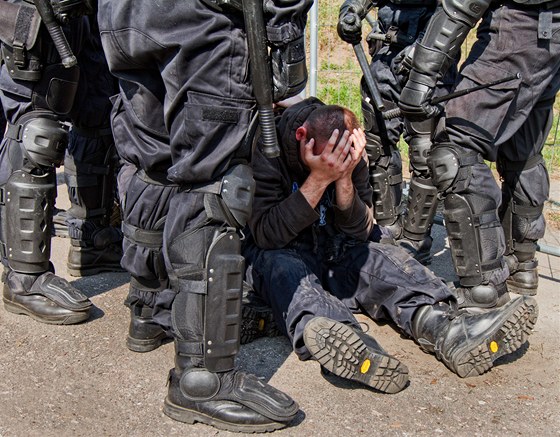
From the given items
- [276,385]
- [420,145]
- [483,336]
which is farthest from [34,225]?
[420,145]

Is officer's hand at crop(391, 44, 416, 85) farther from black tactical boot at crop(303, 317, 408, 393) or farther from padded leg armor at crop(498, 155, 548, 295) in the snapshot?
black tactical boot at crop(303, 317, 408, 393)

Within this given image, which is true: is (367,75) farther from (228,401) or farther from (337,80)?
(337,80)

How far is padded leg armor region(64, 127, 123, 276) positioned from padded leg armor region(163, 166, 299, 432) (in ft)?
5.78

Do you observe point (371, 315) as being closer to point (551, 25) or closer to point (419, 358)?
point (419, 358)

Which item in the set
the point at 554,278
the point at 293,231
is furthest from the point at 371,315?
the point at 554,278

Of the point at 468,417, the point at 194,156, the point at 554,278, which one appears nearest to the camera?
the point at 194,156

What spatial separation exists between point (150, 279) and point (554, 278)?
8.29ft

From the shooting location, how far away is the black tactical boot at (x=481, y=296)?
3.96 meters

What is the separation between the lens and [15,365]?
3.45 meters

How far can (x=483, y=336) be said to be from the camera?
3.37 meters

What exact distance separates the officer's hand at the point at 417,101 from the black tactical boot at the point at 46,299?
5.88ft

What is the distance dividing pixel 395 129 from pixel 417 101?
1.58 metres

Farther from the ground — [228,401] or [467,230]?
[467,230]

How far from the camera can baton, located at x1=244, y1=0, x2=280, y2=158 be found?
2.65 m
